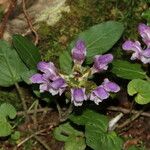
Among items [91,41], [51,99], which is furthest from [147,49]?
[51,99]

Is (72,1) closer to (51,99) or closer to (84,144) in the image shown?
(51,99)

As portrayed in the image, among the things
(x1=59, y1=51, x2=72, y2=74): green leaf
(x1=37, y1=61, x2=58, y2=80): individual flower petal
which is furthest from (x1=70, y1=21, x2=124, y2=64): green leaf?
(x1=37, y1=61, x2=58, y2=80): individual flower petal

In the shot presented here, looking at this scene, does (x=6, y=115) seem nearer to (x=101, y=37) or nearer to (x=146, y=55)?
(x=101, y=37)

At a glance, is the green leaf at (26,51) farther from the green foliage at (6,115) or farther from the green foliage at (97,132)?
the green foliage at (97,132)

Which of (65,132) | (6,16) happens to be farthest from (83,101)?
(6,16)

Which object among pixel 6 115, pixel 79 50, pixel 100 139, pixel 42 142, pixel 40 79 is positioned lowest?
pixel 42 142

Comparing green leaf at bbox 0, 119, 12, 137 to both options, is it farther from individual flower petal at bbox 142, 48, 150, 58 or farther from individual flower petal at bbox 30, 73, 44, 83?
individual flower petal at bbox 142, 48, 150, 58

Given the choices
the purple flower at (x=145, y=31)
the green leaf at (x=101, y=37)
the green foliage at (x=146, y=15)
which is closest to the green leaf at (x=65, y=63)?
the green leaf at (x=101, y=37)
